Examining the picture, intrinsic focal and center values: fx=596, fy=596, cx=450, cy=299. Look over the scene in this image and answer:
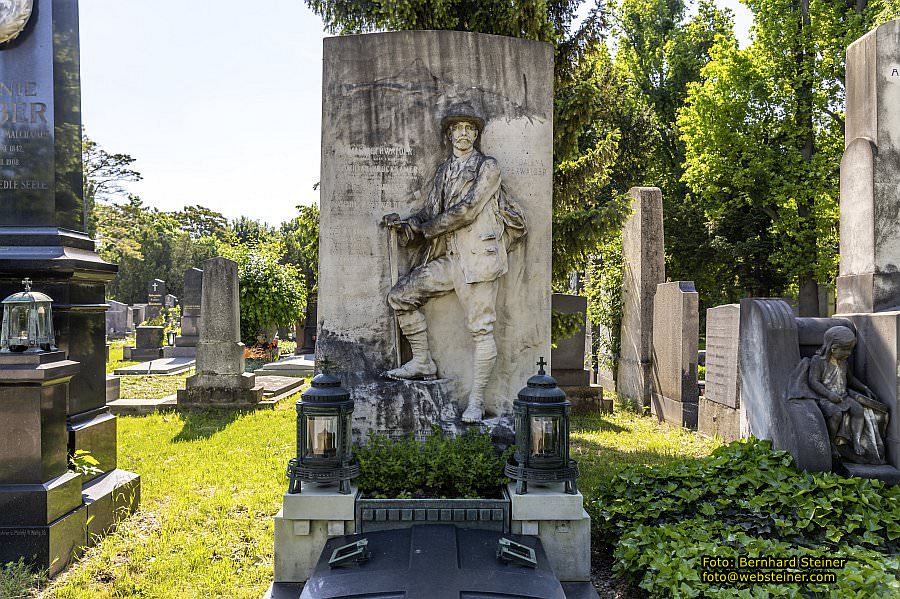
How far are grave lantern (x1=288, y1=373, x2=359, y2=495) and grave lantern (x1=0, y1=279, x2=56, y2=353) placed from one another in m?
2.14

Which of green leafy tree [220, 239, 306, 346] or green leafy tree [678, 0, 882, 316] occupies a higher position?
green leafy tree [678, 0, 882, 316]

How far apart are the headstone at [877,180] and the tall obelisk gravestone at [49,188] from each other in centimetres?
674

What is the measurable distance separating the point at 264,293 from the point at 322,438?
14210 mm

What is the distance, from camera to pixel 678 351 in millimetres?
9234

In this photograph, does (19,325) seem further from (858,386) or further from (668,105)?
(668,105)

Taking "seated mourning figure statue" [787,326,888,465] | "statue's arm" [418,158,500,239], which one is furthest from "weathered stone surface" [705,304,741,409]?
"statue's arm" [418,158,500,239]

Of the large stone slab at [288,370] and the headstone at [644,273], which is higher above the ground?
the headstone at [644,273]

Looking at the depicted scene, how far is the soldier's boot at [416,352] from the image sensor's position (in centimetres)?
502

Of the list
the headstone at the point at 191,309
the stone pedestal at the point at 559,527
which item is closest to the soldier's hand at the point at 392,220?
the stone pedestal at the point at 559,527

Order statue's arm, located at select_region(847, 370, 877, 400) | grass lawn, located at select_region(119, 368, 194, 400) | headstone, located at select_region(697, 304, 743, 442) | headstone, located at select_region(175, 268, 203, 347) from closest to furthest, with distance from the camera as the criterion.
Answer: statue's arm, located at select_region(847, 370, 877, 400)
headstone, located at select_region(697, 304, 743, 442)
grass lawn, located at select_region(119, 368, 194, 400)
headstone, located at select_region(175, 268, 203, 347)

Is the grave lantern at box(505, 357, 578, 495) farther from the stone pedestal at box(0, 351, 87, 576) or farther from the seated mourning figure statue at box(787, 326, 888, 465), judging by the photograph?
the stone pedestal at box(0, 351, 87, 576)

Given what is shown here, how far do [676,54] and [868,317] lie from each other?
20.6 metres

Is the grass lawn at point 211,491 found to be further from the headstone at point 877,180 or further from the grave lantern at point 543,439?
the headstone at point 877,180

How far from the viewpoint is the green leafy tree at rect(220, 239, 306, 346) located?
57.0 ft
